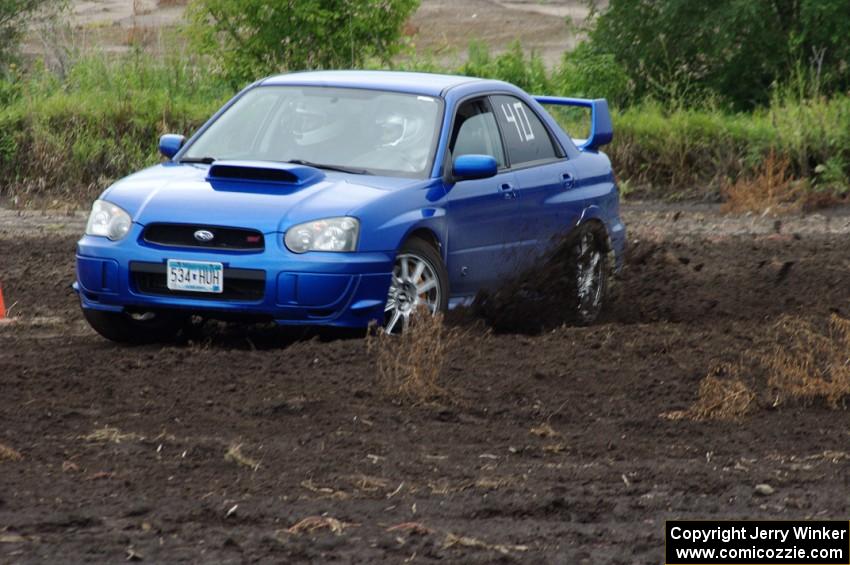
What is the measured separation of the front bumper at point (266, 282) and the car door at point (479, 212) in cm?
88

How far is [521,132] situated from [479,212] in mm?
1072

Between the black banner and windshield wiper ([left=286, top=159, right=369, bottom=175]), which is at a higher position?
windshield wiper ([left=286, top=159, right=369, bottom=175])

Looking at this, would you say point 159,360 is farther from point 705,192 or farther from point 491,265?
point 705,192

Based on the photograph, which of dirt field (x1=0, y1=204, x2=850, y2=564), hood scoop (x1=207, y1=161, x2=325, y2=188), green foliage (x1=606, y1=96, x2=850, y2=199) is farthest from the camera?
green foliage (x1=606, y1=96, x2=850, y2=199)

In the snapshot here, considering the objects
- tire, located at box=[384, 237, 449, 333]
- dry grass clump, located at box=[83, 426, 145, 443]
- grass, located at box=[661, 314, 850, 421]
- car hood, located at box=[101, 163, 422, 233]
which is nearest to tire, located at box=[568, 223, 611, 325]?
tire, located at box=[384, 237, 449, 333]

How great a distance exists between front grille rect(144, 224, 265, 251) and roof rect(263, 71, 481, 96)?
5.70 ft

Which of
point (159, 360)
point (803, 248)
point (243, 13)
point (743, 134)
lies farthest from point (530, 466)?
point (243, 13)

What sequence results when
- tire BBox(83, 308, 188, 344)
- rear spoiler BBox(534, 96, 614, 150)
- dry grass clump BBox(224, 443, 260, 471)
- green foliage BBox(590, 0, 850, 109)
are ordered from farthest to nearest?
green foliage BBox(590, 0, 850, 109) < rear spoiler BBox(534, 96, 614, 150) < tire BBox(83, 308, 188, 344) < dry grass clump BBox(224, 443, 260, 471)

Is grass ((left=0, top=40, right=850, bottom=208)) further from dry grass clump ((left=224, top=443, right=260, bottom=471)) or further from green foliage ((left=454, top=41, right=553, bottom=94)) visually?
dry grass clump ((left=224, top=443, right=260, bottom=471))

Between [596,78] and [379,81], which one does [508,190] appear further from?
[596,78]

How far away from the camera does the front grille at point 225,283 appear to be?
9.47m

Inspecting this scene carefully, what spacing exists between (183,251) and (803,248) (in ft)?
22.4

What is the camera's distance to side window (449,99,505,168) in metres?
10.9

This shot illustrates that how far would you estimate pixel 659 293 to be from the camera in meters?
12.8
